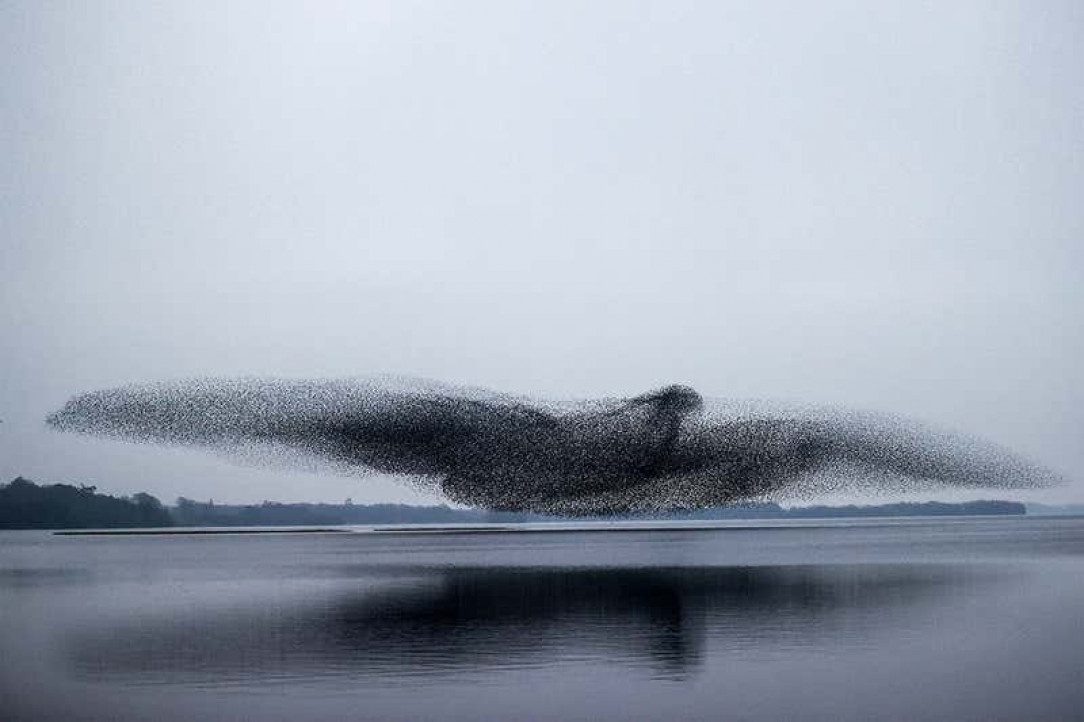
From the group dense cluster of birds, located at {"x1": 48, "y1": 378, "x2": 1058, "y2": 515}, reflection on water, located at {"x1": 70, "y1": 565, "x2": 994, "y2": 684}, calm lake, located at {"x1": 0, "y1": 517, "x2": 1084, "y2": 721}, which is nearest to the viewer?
calm lake, located at {"x1": 0, "y1": 517, "x2": 1084, "y2": 721}

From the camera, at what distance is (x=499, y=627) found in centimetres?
1103

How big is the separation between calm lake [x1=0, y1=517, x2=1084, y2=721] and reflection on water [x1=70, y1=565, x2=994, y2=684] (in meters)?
0.04

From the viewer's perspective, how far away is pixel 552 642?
1002cm

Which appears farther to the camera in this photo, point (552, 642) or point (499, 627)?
point (499, 627)

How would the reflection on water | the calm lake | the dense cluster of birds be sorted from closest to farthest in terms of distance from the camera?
the calm lake, the reflection on water, the dense cluster of birds

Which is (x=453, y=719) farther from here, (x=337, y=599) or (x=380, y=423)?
(x=380, y=423)

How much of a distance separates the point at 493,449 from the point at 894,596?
416 inches

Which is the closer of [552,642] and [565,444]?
[552,642]

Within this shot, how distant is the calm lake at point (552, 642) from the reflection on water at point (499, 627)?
0.12 ft

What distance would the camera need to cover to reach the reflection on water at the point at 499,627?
9.09 meters

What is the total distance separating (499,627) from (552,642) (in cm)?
111

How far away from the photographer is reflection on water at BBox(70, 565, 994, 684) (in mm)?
9094

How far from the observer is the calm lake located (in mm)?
7598

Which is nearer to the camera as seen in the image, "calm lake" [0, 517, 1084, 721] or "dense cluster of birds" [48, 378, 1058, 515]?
"calm lake" [0, 517, 1084, 721]
